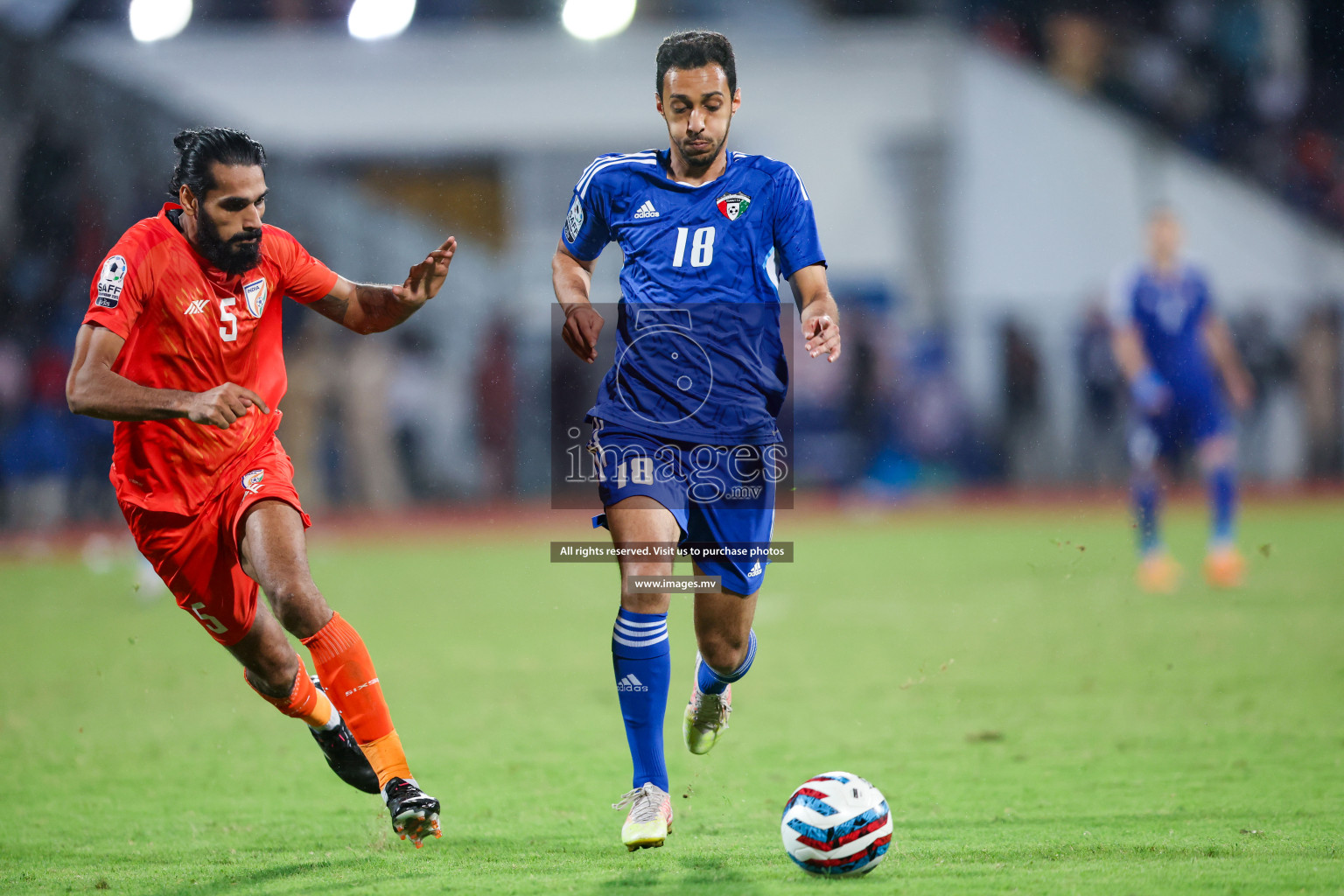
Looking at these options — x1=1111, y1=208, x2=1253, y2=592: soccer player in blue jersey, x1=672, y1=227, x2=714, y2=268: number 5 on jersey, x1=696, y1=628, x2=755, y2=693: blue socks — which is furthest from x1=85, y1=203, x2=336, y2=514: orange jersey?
x1=1111, y1=208, x2=1253, y2=592: soccer player in blue jersey

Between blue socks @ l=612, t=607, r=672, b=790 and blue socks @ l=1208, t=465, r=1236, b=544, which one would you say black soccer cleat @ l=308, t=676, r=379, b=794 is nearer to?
blue socks @ l=612, t=607, r=672, b=790

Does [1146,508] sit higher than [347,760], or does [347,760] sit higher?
[1146,508]

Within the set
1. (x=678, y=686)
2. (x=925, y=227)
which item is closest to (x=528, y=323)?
(x=925, y=227)

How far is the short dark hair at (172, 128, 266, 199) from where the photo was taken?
14.5 feet

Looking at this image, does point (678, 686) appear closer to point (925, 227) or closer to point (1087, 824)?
point (1087, 824)

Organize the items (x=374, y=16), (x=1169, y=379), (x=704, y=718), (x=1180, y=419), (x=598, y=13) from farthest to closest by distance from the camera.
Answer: (x=598, y=13) < (x=1180, y=419) < (x=1169, y=379) < (x=374, y=16) < (x=704, y=718)

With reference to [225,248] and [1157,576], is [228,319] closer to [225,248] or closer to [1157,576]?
[225,248]

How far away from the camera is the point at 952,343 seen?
67.2 ft

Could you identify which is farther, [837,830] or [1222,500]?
[1222,500]

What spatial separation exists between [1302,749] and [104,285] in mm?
5032

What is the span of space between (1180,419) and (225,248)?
824 centimetres

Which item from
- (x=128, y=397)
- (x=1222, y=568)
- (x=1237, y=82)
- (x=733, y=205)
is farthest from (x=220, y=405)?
(x=1237, y=82)

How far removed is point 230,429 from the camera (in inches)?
183

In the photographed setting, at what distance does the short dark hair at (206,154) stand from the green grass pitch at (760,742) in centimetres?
226
